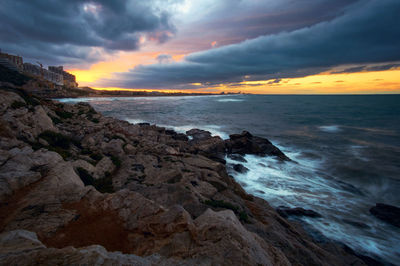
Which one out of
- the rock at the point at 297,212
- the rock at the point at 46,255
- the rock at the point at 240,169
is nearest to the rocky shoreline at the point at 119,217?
the rock at the point at 46,255

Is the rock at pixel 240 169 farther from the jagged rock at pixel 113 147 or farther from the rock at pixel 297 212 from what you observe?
the jagged rock at pixel 113 147

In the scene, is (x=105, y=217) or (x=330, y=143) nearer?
(x=105, y=217)

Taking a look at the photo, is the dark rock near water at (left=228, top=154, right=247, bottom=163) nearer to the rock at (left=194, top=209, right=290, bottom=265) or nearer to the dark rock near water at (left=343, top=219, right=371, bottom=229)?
the dark rock near water at (left=343, top=219, right=371, bottom=229)

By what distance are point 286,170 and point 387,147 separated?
1054 inches

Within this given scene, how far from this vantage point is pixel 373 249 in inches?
437

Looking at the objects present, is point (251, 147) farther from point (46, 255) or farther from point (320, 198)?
point (46, 255)

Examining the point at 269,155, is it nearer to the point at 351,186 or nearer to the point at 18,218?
the point at 351,186

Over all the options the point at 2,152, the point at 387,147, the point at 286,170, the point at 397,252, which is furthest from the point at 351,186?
the point at 2,152

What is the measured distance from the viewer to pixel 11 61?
133 meters

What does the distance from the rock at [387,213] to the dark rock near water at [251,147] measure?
11.8m

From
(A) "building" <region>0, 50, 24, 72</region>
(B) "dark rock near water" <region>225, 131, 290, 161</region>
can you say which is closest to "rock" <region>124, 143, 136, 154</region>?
(B) "dark rock near water" <region>225, 131, 290, 161</region>

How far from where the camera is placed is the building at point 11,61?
119450 millimetres

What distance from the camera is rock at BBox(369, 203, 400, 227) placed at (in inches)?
525

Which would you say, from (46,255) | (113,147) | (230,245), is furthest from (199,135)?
(46,255)
